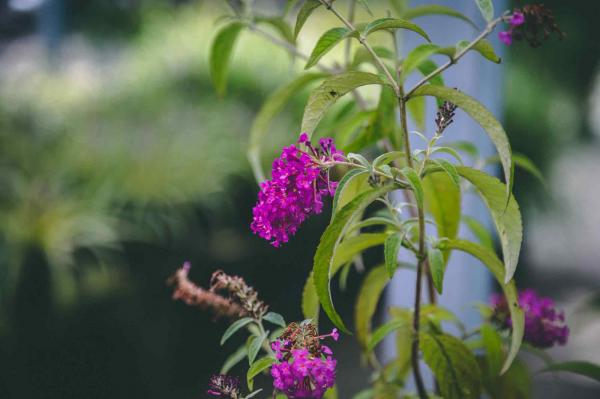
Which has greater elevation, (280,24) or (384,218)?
(280,24)

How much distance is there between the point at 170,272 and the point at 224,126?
1.41 feet

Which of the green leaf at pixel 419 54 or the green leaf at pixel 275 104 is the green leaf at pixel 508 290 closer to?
the green leaf at pixel 419 54

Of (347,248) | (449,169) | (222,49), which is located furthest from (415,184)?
(222,49)

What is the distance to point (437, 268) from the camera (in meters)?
0.49

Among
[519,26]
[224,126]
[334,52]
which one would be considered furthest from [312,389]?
[334,52]

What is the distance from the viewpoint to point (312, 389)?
45 centimetres

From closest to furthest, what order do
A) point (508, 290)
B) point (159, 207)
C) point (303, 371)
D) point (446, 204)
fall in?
point (303, 371)
point (508, 290)
point (446, 204)
point (159, 207)

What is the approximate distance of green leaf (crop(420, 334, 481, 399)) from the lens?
0.54 metres

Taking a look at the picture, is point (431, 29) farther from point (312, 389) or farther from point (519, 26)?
point (312, 389)

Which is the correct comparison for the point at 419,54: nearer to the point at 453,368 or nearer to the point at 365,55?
the point at 365,55

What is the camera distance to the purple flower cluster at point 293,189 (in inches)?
16.9

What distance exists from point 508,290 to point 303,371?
0.21 meters

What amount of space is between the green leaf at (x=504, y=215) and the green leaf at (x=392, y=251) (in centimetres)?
8

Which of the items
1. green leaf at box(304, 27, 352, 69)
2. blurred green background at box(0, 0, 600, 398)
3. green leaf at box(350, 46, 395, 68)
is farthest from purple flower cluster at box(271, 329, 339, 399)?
blurred green background at box(0, 0, 600, 398)
